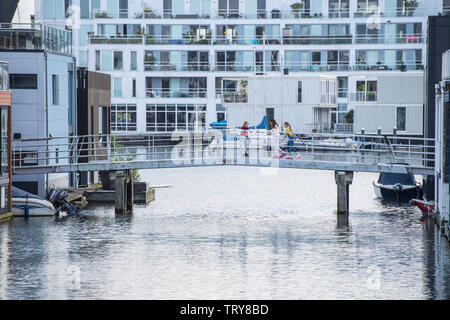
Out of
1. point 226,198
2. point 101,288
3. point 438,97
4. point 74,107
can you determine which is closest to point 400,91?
point 226,198

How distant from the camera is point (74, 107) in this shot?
5259 cm

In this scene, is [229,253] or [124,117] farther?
[124,117]

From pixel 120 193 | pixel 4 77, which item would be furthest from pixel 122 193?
pixel 4 77

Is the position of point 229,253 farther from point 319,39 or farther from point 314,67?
point 319,39

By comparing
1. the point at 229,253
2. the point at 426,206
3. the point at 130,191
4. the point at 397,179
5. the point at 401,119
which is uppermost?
the point at 401,119

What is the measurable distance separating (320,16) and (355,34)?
176 inches

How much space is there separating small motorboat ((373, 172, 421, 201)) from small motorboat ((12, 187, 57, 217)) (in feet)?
57.0

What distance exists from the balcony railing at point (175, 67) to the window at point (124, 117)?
4492 millimetres

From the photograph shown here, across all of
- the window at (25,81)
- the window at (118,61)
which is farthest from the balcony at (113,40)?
the window at (25,81)

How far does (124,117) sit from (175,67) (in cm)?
762

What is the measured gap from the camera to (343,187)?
45531 mm

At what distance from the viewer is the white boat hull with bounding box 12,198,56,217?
43.2 metres
